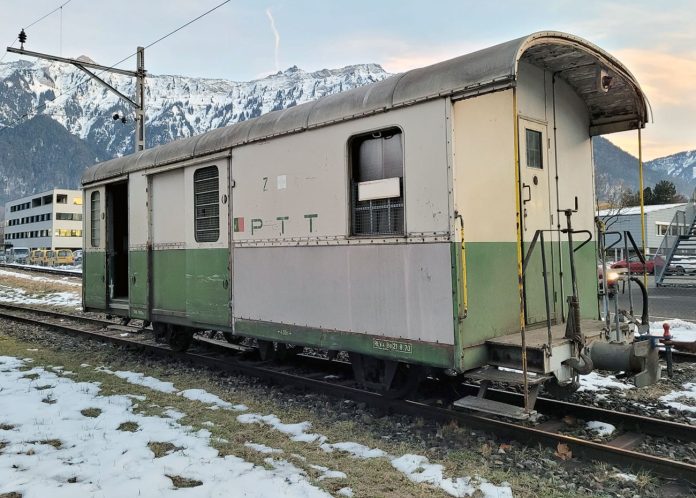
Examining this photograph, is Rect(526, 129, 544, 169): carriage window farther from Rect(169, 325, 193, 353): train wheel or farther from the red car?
Rect(169, 325, 193, 353): train wheel

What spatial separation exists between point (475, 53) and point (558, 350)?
2812 millimetres

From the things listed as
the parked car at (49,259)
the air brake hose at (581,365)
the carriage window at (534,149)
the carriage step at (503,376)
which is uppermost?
the carriage window at (534,149)

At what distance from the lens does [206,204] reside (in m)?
7.90

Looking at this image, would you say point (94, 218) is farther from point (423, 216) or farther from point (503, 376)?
point (503, 376)

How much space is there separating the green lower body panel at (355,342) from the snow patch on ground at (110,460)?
4.94 ft

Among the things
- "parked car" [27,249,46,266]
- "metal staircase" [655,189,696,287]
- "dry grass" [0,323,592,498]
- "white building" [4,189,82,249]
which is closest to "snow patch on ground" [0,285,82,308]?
"dry grass" [0,323,592,498]

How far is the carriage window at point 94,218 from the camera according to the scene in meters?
10.5

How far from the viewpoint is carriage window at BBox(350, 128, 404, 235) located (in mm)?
5531

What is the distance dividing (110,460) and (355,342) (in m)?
2.51

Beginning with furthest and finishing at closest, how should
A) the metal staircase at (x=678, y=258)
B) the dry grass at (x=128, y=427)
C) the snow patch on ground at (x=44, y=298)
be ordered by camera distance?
the metal staircase at (x=678, y=258) < the snow patch on ground at (x=44, y=298) < the dry grass at (x=128, y=427)

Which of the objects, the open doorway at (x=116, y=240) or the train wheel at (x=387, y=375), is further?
the open doorway at (x=116, y=240)

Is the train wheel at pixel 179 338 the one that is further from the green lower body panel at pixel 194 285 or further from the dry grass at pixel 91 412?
the dry grass at pixel 91 412

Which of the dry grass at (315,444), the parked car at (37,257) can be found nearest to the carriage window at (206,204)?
the dry grass at (315,444)

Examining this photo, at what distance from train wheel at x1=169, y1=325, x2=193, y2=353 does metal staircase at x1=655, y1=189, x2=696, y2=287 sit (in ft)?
66.4
